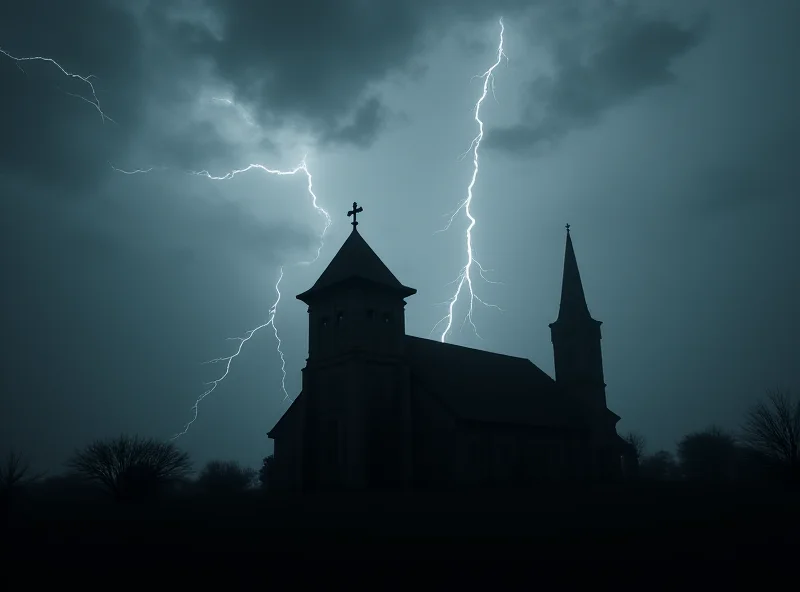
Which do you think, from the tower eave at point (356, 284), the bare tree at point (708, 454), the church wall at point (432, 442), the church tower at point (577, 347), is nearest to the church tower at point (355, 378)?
the tower eave at point (356, 284)

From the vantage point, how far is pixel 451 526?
61.5 feet

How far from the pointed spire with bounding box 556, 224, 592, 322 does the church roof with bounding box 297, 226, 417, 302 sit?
682 inches

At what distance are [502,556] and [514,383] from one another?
3158cm

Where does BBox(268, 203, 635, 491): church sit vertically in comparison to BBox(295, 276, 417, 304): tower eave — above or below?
below

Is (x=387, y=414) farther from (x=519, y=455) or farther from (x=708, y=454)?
(x=708, y=454)

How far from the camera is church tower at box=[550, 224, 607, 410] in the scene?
46.4 metres

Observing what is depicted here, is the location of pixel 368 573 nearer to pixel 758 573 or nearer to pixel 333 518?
pixel 758 573

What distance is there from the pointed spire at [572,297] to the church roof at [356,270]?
1732cm

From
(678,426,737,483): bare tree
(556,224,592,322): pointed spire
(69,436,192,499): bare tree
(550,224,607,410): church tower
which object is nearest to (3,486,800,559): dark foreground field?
(69,436,192,499): bare tree

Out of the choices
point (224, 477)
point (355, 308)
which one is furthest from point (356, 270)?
point (224, 477)

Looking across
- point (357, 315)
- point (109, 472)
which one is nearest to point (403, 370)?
point (357, 315)

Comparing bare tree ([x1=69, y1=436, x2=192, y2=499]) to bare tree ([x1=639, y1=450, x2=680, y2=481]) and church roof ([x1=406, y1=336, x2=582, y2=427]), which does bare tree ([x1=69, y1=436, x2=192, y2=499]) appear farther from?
bare tree ([x1=639, y1=450, x2=680, y2=481])

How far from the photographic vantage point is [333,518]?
70.7ft

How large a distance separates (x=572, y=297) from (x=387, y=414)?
70.2 feet
